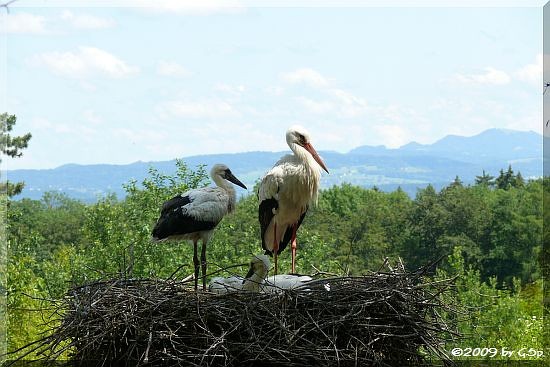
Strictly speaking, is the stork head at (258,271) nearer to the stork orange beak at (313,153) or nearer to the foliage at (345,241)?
the stork orange beak at (313,153)

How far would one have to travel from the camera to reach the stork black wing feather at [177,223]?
→ 6.41 metres

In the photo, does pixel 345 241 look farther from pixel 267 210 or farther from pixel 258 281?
pixel 258 281

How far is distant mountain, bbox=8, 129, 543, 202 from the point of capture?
55.3m

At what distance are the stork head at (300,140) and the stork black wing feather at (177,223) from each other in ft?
3.02

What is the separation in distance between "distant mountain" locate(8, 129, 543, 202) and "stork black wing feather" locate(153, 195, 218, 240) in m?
36.9

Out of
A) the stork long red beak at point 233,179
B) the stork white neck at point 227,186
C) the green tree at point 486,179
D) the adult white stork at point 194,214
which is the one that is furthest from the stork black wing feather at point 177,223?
the green tree at point 486,179

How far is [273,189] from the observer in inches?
279

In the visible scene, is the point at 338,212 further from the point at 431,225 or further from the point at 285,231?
the point at 285,231

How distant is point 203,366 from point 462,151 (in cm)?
10106

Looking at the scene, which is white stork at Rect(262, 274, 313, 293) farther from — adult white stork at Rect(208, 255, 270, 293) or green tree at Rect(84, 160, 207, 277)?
green tree at Rect(84, 160, 207, 277)

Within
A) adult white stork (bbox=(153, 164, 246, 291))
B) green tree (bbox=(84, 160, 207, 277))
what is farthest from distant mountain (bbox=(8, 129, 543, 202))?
adult white stork (bbox=(153, 164, 246, 291))

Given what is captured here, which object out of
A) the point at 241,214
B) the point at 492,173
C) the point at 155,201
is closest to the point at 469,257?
the point at 241,214

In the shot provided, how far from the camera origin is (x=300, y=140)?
23.0 ft

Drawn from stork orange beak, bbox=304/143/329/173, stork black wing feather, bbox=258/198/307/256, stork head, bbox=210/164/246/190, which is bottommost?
stork black wing feather, bbox=258/198/307/256
